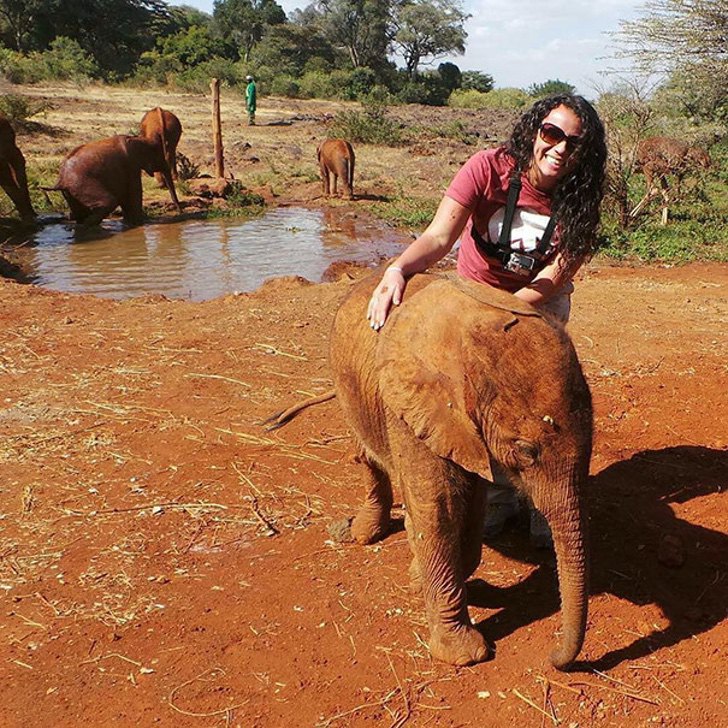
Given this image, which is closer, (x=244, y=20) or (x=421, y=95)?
(x=421, y=95)

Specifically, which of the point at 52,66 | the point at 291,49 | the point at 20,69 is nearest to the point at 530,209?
the point at 20,69

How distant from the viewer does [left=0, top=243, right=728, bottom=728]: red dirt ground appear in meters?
3.09

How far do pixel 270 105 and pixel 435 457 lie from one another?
1566 inches

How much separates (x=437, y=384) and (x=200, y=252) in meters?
11.7

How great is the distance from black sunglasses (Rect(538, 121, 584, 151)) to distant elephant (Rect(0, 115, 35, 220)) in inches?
554

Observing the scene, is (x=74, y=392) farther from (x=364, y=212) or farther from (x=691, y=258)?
(x=364, y=212)

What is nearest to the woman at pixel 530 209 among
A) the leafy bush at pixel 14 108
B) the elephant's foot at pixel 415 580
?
the elephant's foot at pixel 415 580

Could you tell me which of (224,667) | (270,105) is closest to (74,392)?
(224,667)

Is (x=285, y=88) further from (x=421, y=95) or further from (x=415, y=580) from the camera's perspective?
(x=415, y=580)

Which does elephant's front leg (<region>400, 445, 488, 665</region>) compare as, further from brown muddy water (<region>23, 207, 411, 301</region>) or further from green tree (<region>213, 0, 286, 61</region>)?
green tree (<region>213, 0, 286, 61</region>)

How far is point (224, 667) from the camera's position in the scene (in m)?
3.28

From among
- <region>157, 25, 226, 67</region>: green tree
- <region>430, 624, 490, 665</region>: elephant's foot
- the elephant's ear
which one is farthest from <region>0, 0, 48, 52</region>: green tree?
<region>430, 624, 490, 665</region>: elephant's foot

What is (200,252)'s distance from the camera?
13719 millimetres

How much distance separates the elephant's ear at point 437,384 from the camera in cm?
269
